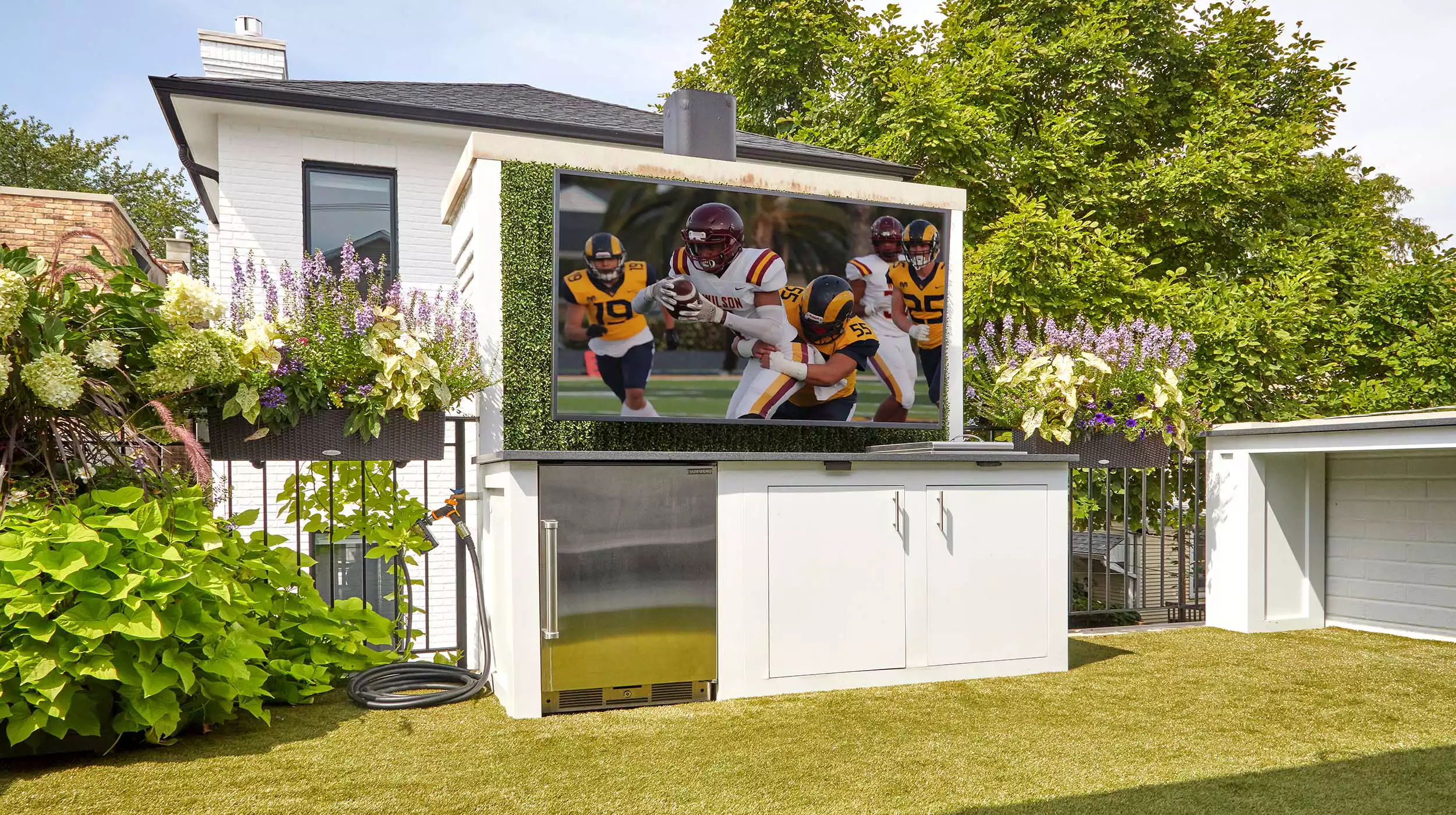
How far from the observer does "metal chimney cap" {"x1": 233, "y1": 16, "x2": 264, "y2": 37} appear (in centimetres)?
1156

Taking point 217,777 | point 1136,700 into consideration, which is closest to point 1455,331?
point 1136,700

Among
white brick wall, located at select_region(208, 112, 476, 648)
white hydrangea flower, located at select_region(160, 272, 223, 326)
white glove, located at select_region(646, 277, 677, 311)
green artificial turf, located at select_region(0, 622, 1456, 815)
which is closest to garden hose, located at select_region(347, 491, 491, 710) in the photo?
green artificial turf, located at select_region(0, 622, 1456, 815)

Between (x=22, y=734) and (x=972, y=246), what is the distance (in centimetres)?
1209

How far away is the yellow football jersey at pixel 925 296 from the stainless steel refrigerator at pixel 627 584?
1.96m

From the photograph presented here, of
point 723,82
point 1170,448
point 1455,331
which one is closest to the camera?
point 1170,448

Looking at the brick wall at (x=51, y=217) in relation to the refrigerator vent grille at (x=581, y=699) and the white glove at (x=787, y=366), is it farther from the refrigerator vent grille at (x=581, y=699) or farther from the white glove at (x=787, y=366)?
the refrigerator vent grille at (x=581, y=699)

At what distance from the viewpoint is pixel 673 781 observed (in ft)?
10.4

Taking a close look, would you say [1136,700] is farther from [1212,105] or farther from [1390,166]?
[1390,166]

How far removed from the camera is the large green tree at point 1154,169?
1161cm

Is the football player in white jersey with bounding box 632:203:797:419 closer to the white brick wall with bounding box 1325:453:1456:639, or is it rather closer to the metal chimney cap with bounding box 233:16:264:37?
the white brick wall with bounding box 1325:453:1456:639

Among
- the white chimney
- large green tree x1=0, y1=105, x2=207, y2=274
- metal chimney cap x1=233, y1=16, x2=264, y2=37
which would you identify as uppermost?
large green tree x1=0, y1=105, x2=207, y2=274

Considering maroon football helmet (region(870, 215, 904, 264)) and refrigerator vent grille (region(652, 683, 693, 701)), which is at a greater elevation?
maroon football helmet (region(870, 215, 904, 264))

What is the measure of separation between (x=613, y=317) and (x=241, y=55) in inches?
350

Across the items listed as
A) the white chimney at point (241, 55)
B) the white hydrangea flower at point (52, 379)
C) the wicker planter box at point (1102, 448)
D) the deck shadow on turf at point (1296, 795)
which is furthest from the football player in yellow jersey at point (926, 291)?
the white chimney at point (241, 55)
